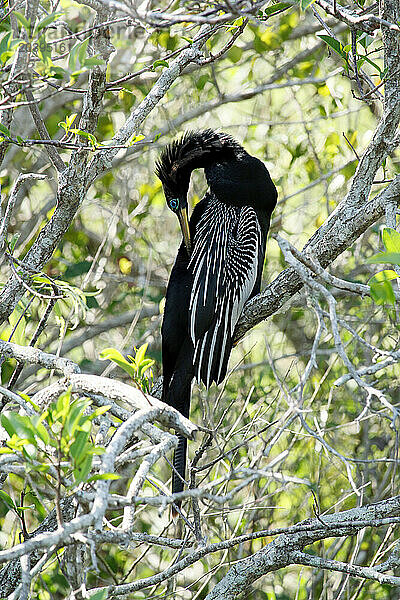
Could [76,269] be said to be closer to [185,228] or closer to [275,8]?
[185,228]

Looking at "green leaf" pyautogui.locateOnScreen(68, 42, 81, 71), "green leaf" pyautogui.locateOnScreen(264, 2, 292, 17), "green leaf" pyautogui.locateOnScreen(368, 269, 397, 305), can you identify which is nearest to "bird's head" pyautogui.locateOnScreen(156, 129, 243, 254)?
"green leaf" pyautogui.locateOnScreen(264, 2, 292, 17)

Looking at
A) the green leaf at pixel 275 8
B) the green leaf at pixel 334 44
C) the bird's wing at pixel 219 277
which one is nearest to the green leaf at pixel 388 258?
the green leaf at pixel 334 44

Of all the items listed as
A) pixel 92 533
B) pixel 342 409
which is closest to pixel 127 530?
pixel 92 533

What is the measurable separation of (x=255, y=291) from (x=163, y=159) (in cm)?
81

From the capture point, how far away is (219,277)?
322 cm

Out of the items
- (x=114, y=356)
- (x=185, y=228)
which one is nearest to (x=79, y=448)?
(x=114, y=356)

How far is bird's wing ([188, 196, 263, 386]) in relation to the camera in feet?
10.1

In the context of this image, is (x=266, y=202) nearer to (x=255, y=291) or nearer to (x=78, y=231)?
(x=255, y=291)

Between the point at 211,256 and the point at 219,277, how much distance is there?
0.43ft

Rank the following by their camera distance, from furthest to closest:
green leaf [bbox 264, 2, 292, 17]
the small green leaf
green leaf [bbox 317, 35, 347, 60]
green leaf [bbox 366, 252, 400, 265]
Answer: green leaf [bbox 264, 2, 292, 17] → green leaf [bbox 317, 35, 347, 60] → the small green leaf → green leaf [bbox 366, 252, 400, 265]

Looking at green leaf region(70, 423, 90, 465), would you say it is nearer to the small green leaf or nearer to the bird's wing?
the small green leaf

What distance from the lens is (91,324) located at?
4047mm

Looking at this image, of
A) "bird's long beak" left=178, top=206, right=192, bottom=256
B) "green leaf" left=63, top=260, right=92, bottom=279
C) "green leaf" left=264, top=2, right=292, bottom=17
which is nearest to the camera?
"green leaf" left=264, top=2, right=292, bottom=17

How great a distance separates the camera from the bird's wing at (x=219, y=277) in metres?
3.08
